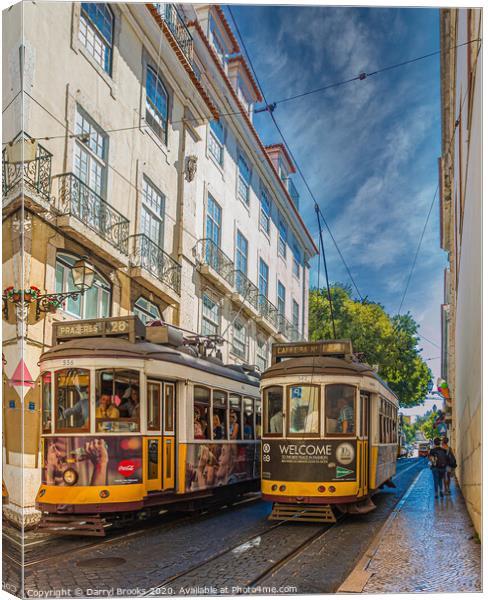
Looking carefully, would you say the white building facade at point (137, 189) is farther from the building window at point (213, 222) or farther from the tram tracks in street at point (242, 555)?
the tram tracks in street at point (242, 555)

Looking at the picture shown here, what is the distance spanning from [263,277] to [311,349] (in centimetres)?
124

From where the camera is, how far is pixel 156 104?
878cm

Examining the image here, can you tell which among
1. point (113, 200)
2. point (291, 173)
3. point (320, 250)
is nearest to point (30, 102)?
point (113, 200)

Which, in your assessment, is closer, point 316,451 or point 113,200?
point 113,200

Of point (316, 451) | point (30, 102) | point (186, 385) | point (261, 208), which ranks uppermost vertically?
point (30, 102)

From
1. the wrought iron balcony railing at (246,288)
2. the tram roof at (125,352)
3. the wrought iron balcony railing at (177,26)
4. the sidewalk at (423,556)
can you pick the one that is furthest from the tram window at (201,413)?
the wrought iron balcony railing at (177,26)

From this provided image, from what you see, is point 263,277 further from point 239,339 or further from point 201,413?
point 201,413

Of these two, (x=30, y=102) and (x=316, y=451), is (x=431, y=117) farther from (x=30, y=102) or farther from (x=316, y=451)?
(x=316, y=451)

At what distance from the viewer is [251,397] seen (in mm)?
13016

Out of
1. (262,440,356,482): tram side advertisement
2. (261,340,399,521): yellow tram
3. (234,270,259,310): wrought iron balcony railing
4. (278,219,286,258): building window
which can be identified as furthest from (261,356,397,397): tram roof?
(278,219,286,258): building window

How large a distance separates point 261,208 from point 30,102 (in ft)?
10.8

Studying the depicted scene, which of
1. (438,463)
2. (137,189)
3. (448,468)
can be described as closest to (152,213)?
(137,189)

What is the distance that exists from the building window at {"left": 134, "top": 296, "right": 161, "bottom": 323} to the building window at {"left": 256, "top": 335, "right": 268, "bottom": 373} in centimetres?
170

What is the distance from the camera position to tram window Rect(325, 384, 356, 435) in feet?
35.6
